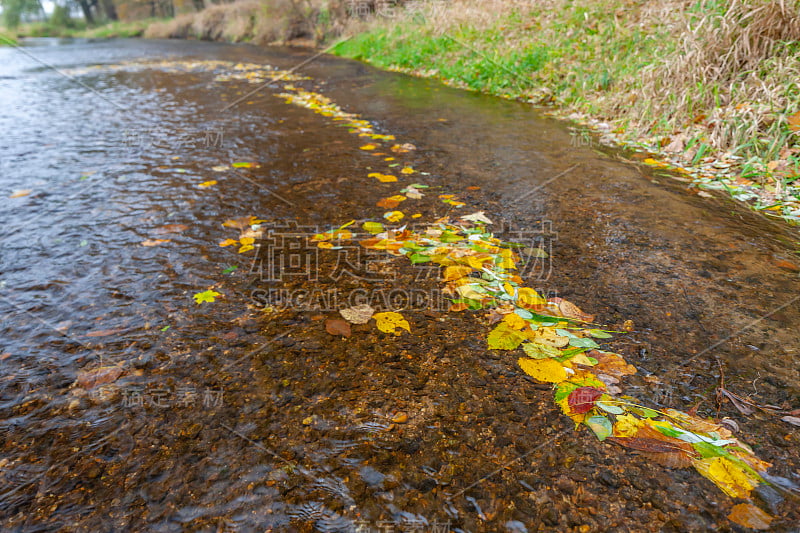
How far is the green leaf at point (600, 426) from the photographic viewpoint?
50.7 inches

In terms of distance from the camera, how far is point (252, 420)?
135cm

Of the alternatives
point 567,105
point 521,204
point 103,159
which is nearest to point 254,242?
point 521,204

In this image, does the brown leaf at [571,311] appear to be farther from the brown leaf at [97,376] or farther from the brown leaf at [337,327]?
the brown leaf at [97,376]

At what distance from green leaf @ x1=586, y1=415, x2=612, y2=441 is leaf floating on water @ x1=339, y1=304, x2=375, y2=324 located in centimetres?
93

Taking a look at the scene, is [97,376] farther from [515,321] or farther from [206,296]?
[515,321]

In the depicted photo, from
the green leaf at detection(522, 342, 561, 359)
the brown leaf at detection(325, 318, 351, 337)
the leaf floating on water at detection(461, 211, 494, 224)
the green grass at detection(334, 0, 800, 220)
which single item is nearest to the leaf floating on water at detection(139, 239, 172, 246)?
the brown leaf at detection(325, 318, 351, 337)

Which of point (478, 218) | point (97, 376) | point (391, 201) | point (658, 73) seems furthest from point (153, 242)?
point (658, 73)

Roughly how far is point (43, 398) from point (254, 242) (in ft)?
4.14

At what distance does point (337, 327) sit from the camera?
179 cm

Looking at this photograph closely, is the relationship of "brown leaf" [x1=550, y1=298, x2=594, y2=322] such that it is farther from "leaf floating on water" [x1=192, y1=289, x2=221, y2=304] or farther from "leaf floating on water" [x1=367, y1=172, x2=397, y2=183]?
"leaf floating on water" [x1=367, y1=172, x2=397, y2=183]

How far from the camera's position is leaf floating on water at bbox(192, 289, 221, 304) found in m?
1.95

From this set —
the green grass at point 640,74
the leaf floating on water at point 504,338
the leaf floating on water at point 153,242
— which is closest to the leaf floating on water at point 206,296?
the leaf floating on water at point 153,242

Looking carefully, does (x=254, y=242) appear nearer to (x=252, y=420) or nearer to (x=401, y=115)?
(x=252, y=420)

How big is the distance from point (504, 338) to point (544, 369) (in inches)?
8.2
